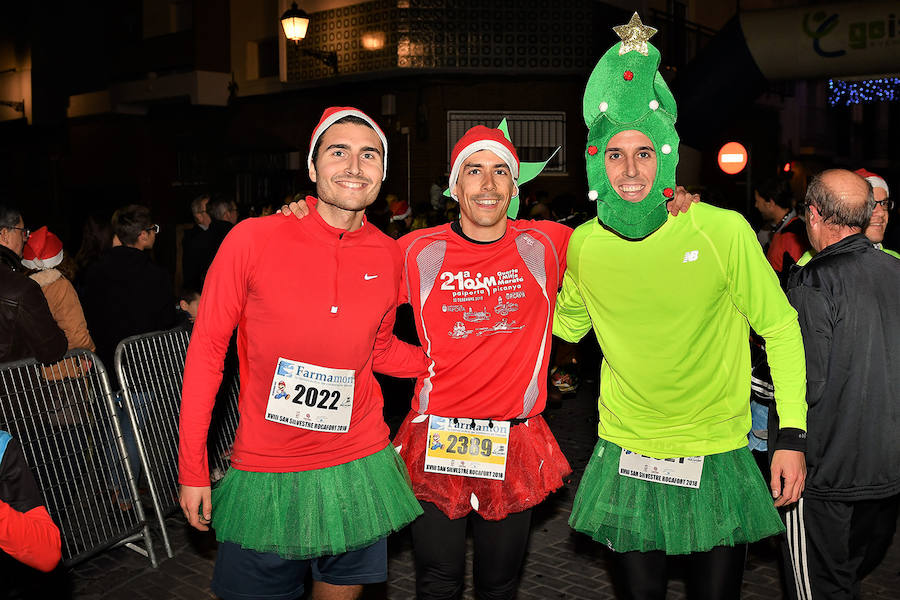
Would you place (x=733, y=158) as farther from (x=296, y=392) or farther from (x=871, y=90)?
(x=296, y=392)

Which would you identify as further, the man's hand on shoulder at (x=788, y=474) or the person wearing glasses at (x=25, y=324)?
the person wearing glasses at (x=25, y=324)

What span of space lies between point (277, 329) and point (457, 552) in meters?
1.28

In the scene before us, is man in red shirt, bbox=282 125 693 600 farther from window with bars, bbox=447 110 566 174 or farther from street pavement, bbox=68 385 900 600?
window with bars, bbox=447 110 566 174

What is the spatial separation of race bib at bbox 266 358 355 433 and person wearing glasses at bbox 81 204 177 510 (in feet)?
10.7

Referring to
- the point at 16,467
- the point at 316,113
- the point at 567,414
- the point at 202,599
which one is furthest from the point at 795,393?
the point at 316,113

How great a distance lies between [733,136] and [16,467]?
22.9 m

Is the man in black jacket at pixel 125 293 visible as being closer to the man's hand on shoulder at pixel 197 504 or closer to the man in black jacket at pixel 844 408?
the man's hand on shoulder at pixel 197 504

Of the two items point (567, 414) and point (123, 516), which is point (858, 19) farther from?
point (123, 516)

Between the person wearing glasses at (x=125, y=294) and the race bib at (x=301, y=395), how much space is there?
3265 millimetres

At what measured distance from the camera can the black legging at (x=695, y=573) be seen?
304cm

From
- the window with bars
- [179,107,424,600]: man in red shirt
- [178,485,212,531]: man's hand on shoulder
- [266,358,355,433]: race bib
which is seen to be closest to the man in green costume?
[179,107,424,600]: man in red shirt

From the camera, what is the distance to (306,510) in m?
3.07

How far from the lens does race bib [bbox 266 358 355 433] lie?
3.05 metres

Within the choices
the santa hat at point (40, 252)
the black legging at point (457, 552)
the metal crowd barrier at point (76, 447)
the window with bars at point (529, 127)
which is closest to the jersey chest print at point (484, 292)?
the black legging at point (457, 552)
